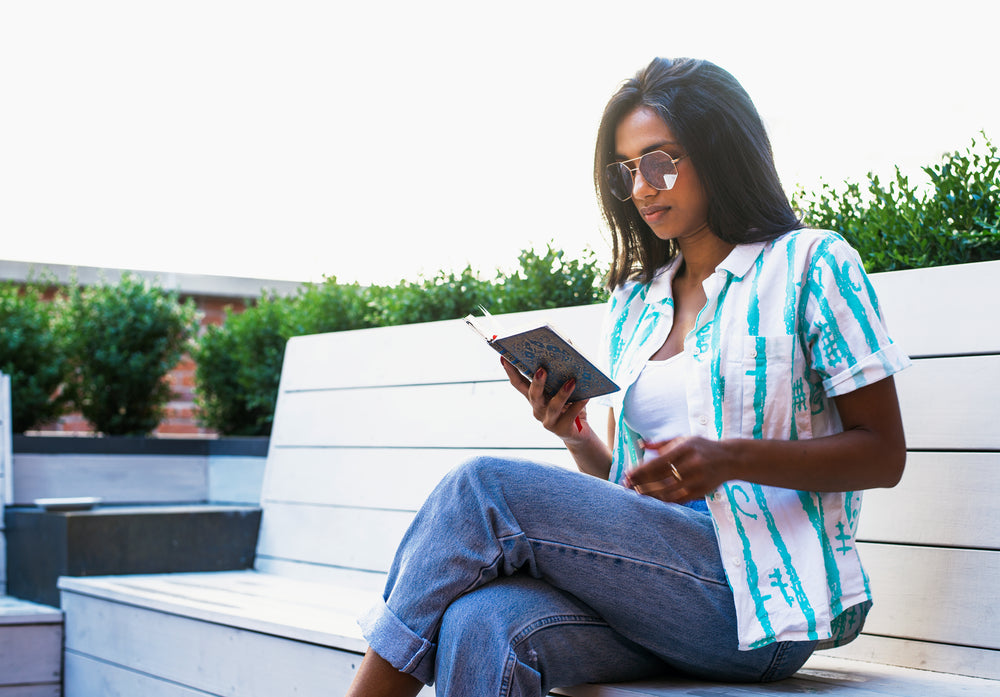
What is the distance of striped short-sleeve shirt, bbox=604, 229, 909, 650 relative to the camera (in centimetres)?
136

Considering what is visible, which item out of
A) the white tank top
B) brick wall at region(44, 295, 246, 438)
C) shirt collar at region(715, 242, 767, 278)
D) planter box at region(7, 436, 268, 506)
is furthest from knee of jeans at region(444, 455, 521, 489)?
brick wall at region(44, 295, 246, 438)

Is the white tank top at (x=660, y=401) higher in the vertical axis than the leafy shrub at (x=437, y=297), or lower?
lower

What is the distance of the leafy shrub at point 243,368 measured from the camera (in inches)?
163

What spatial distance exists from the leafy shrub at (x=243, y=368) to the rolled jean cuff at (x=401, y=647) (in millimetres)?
2615

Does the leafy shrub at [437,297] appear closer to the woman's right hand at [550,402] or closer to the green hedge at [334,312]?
the green hedge at [334,312]

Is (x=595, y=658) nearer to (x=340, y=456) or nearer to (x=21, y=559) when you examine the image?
(x=340, y=456)

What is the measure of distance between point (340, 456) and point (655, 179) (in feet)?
5.94

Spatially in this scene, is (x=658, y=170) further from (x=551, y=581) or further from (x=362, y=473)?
(x=362, y=473)

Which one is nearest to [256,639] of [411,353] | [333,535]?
[333,535]

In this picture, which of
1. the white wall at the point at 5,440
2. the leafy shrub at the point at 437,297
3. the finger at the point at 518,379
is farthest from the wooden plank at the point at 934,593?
the white wall at the point at 5,440

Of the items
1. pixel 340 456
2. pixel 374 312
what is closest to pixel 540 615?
pixel 340 456

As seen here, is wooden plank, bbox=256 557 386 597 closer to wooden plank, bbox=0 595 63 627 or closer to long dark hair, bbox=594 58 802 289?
wooden plank, bbox=0 595 63 627

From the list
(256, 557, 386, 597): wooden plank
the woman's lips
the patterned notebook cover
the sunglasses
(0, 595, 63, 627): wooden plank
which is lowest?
(0, 595, 63, 627): wooden plank

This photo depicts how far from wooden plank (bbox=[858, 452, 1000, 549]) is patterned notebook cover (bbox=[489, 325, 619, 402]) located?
0.62 metres
